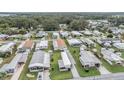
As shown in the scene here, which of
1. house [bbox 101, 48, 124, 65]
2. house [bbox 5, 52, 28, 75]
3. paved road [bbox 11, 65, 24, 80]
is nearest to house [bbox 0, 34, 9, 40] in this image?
house [bbox 5, 52, 28, 75]

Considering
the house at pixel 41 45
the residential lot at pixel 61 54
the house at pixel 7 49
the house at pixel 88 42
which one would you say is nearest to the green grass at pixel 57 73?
the residential lot at pixel 61 54

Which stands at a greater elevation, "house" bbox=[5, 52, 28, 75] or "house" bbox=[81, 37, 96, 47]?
"house" bbox=[81, 37, 96, 47]

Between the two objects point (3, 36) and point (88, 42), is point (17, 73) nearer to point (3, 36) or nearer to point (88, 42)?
point (3, 36)

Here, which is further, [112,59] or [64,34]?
[64,34]

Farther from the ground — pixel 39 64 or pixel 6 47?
pixel 6 47

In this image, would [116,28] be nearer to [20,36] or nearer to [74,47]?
[74,47]

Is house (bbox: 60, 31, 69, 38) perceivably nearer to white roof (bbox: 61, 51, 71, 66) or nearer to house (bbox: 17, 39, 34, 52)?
house (bbox: 17, 39, 34, 52)

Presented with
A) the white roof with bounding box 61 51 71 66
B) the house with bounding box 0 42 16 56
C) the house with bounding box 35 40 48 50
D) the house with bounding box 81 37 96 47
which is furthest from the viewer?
the house with bounding box 81 37 96 47

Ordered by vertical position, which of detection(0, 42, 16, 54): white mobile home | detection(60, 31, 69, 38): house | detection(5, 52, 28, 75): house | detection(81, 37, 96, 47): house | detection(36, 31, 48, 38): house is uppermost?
detection(36, 31, 48, 38): house

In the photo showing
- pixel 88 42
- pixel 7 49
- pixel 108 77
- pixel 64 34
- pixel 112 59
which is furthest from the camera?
pixel 64 34

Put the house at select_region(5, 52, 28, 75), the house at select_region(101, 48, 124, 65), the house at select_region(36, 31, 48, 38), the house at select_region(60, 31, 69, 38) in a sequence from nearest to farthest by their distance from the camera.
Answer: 1. the house at select_region(5, 52, 28, 75)
2. the house at select_region(101, 48, 124, 65)
3. the house at select_region(36, 31, 48, 38)
4. the house at select_region(60, 31, 69, 38)

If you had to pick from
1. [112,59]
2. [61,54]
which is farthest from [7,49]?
[112,59]
